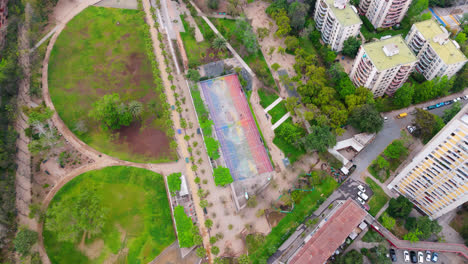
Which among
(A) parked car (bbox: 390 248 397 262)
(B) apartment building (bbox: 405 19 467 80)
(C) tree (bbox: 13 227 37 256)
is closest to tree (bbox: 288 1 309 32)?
(B) apartment building (bbox: 405 19 467 80)

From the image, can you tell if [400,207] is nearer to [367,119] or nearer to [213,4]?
[367,119]

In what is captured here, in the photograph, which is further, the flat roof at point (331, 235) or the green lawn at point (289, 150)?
the green lawn at point (289, 150)

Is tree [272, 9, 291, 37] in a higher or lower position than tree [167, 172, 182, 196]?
higher

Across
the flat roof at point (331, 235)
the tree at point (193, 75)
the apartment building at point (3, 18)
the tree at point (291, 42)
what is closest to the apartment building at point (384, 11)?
the tree at point (291, 42)

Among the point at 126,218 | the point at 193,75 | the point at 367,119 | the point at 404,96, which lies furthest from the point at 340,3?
the point at 126,218

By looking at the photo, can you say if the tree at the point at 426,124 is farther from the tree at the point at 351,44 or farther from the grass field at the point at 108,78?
the grass field at the point at 108,78

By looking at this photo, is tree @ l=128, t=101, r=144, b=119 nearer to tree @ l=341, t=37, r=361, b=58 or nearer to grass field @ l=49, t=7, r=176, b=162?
grass field @ l=49, t=7, r=176, b=162

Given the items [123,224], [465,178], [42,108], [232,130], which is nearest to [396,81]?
[465,178]
